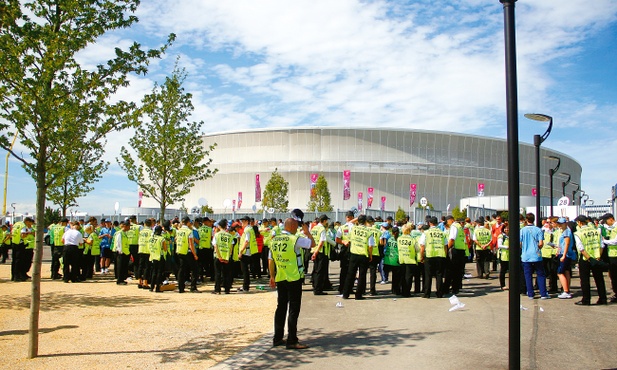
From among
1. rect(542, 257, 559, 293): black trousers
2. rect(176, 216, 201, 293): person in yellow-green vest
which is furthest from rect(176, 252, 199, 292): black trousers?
rect(542, 257, 559, 293): black trousers

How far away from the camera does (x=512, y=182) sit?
4.84m

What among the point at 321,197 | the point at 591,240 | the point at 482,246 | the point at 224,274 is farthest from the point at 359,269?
the point at 321,197

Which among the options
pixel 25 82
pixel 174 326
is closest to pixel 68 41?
pixel 25 82

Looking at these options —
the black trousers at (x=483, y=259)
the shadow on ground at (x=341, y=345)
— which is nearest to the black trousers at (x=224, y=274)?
the shadow on ground at (x=341, y=345)

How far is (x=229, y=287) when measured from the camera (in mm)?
13992

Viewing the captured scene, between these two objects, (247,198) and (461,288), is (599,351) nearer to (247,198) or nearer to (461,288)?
(461,288)

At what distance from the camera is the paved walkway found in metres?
6.69

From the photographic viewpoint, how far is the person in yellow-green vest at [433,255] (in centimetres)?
1259

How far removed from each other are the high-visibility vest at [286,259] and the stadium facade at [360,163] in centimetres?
6947

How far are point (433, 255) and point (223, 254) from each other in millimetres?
5351

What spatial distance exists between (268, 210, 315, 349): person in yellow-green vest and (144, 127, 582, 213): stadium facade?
2734 inches

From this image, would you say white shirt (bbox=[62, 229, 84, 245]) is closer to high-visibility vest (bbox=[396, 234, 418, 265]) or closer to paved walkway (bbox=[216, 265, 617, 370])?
paved walkway (bbox=[216, 265, 617, 370])

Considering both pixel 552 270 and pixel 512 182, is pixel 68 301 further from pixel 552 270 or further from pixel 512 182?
pixel 552 270

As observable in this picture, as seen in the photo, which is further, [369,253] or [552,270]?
[552,270]
